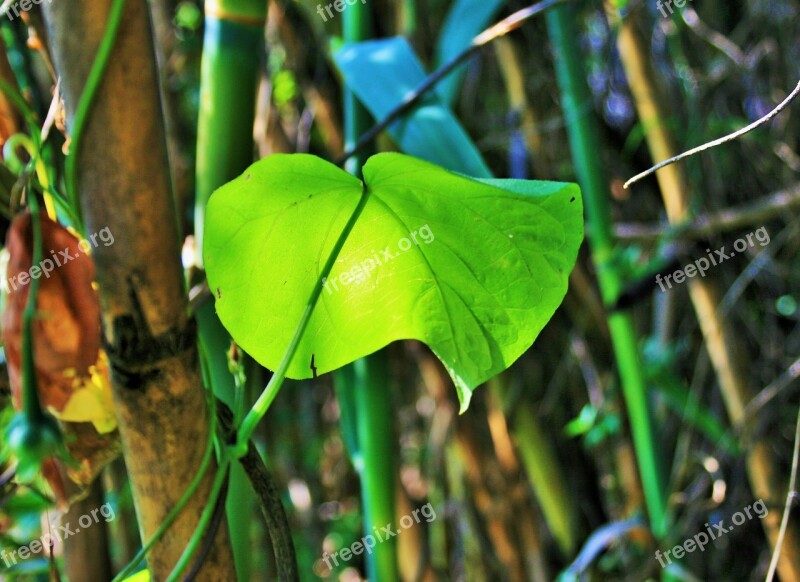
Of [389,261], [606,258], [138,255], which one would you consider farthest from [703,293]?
[138,255]

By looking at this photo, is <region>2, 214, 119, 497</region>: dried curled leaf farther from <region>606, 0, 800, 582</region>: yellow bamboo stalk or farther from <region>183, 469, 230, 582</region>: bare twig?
<region>606, 0, 800, 582</region>: yellow bamboo stalk

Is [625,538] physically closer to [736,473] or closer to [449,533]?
[736,473]

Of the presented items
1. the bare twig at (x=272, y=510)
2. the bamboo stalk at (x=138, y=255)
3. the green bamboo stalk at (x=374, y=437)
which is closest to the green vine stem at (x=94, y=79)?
the bamboo stalk at (x=138, y=255)

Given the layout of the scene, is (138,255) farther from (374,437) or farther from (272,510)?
(374,437)

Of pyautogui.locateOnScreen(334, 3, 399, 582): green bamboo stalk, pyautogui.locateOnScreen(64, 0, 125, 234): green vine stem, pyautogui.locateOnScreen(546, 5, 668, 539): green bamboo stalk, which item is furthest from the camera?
pyautogui.locateOnScreen(546, 5, 668, 539): green bamboo stalk

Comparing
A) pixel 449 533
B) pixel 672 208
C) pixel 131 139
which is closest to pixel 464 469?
pixel 449 533

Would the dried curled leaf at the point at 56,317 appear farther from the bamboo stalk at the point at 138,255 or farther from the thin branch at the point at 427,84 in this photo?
the thin branch at the point at 427,84

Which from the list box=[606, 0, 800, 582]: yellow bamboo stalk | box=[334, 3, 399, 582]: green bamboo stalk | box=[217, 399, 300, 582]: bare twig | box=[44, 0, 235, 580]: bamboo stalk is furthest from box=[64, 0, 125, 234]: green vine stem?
box=[606, 0, 800, 582]: yellow bamboo stalk
